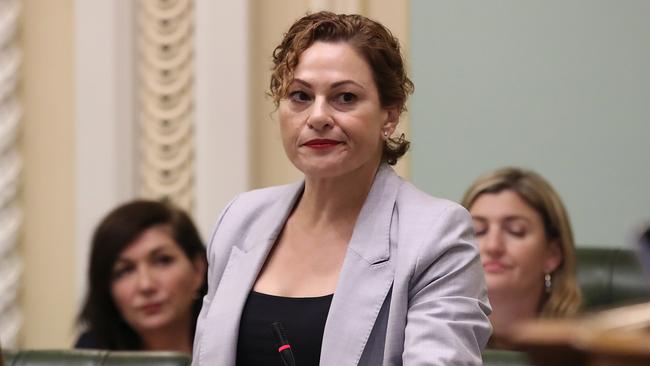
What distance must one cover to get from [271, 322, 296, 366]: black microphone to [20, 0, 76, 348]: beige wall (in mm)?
2165

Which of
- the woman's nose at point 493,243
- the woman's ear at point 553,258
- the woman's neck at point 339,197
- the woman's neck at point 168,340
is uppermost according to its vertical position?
the woman's neck at point 339,197

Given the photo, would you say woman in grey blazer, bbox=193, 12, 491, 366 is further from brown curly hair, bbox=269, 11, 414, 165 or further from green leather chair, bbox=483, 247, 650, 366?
green leather chair, bbox=483, 247, 650, 366

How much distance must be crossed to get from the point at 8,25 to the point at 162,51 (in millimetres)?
549

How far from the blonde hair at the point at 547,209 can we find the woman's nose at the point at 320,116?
140cm

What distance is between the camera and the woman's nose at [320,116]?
7.66 feet

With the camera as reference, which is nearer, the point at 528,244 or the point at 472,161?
the point at 528,244

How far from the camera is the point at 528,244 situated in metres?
3.62

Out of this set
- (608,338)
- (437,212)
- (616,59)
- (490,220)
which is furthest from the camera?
(616,59)

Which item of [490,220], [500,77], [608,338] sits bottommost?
[490,220]

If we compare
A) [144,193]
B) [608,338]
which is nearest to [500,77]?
[144,193]

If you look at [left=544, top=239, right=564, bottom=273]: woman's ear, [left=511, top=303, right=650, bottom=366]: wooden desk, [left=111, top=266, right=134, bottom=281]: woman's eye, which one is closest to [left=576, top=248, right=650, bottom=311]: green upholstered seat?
[left=544, top=239, right=564, bottom=273]: woman's ear

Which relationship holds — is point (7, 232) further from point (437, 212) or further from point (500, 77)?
point (437, 212)

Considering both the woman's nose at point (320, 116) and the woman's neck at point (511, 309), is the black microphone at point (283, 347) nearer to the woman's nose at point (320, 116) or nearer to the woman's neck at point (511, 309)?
the woman's nose at point (320, 116)

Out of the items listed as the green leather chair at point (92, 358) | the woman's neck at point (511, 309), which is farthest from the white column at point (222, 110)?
the green leather chair at point (92, 358)
